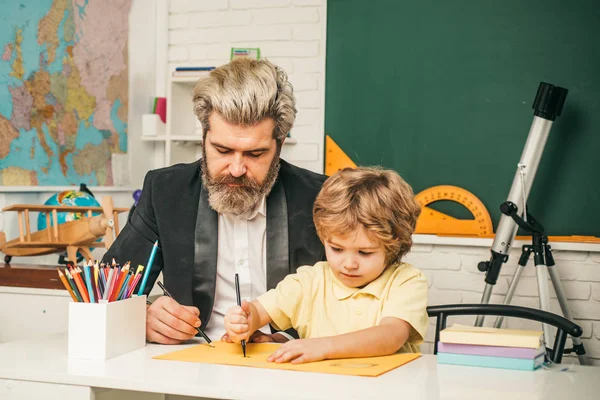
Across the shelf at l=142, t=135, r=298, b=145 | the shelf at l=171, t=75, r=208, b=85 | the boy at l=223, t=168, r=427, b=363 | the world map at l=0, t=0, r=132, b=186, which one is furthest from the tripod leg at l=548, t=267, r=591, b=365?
the world map at l=0, t=0, r=132, b=186

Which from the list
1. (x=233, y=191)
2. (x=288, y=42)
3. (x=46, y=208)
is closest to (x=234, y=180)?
(x=233, y=191)

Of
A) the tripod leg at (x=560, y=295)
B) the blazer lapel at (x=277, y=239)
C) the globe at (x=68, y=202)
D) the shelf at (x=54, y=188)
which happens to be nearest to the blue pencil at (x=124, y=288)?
the blazer lapel at (x=277, y=239)

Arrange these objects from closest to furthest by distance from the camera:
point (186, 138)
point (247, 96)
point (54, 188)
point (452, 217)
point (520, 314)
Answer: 1. point (520, 314)
2. point (247, 96)
3. point (54, 188)
4. point (452, 217)
5. point (186, 138)

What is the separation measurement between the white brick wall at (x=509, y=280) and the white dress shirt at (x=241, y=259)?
5.45ft

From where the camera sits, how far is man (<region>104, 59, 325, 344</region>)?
65.4 inches

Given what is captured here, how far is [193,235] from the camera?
5.65 ft

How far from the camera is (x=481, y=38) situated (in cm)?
346

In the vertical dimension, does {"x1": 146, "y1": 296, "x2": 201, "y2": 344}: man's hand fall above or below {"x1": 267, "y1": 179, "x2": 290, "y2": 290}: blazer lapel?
below

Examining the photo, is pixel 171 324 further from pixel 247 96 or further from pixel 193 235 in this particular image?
pixel 247 96

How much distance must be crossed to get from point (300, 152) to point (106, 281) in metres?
2.45

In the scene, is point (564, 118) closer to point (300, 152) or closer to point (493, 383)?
point (300, 152)

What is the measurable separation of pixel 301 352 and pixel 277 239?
530mm

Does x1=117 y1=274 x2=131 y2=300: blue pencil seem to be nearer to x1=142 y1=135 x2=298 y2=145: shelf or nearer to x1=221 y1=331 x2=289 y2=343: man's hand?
x1=221 y1=331 x2=289 y2=343: man's hand

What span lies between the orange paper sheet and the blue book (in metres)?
0.07
